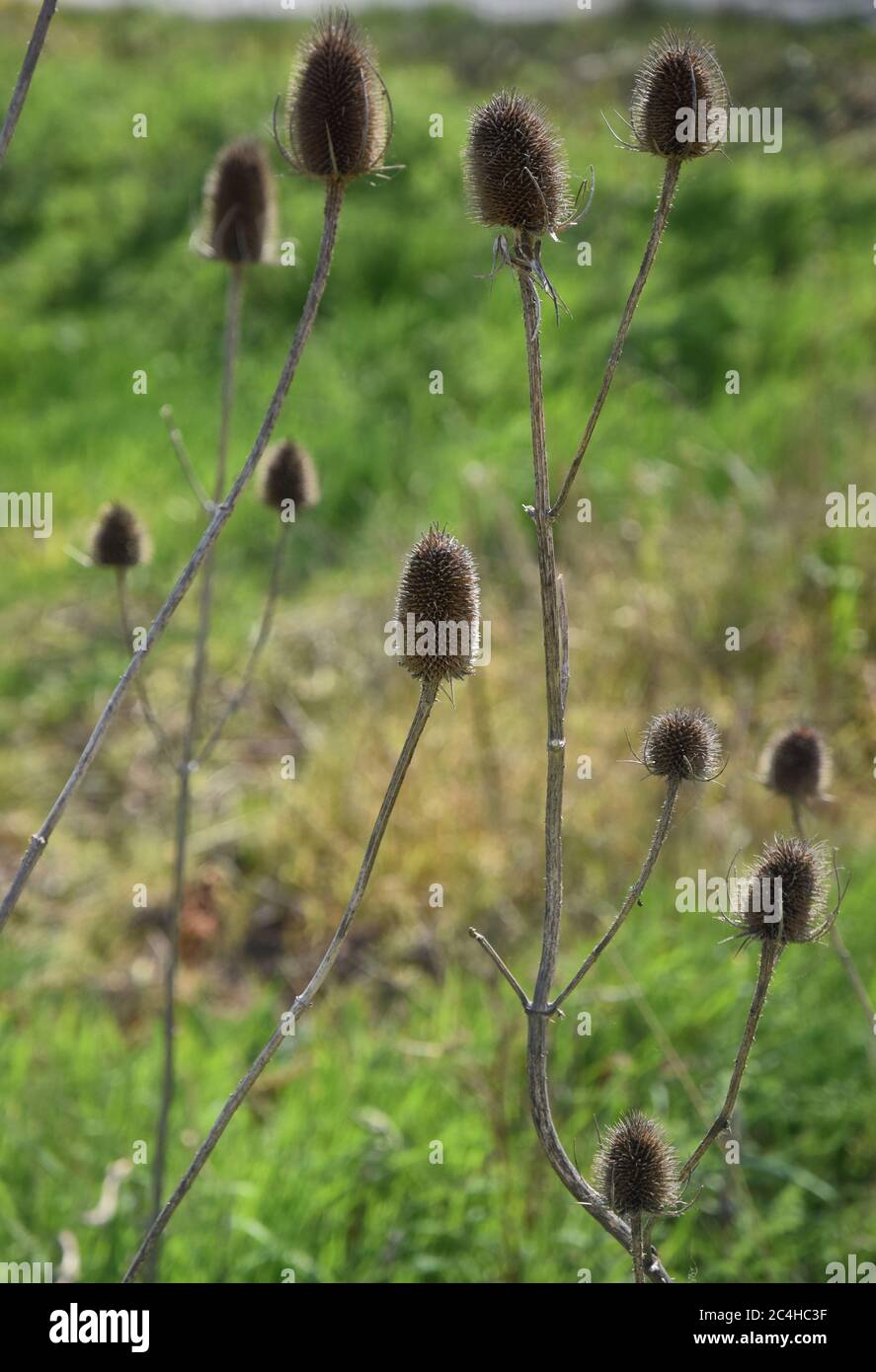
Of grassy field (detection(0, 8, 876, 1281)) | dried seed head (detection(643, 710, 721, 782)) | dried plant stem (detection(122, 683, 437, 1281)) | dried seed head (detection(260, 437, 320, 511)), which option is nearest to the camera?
dried plant stem (detection(122, 683, 437, 1281))

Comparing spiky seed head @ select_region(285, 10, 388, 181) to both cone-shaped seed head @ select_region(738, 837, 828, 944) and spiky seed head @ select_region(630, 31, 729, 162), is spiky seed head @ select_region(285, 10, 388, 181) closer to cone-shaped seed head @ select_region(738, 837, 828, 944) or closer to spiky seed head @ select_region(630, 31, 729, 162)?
spiky seed head @ select_region(630, 31, 729, 162)

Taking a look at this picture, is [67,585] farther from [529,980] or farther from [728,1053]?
[728,1053]

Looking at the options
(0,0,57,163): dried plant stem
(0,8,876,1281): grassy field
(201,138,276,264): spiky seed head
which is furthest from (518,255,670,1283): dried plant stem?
(201,138,276,264): spiky seed head

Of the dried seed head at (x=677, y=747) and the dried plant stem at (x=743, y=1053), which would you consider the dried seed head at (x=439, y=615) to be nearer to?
the dried seed head at (x=677, y=747)

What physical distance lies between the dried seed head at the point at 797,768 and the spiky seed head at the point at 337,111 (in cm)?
111

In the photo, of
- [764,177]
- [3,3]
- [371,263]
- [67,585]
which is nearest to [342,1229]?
[67,585]

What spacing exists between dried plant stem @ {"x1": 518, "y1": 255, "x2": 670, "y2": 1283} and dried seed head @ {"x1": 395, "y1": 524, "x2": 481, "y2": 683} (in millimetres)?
64

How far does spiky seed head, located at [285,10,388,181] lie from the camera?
4.15 feet

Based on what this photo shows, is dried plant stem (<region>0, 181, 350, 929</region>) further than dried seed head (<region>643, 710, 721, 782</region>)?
No

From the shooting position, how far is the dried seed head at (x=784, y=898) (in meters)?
1.31

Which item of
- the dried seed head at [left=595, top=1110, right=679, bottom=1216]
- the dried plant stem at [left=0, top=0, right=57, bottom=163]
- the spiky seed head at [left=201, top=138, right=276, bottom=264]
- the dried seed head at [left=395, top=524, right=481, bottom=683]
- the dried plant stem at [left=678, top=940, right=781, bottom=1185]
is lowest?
the dried seed head at [left=595, top=1110, right=679, bottom=1216]

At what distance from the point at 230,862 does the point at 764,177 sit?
6.81 metres

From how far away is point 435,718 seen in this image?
4.63 m

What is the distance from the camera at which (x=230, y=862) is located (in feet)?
14.2
